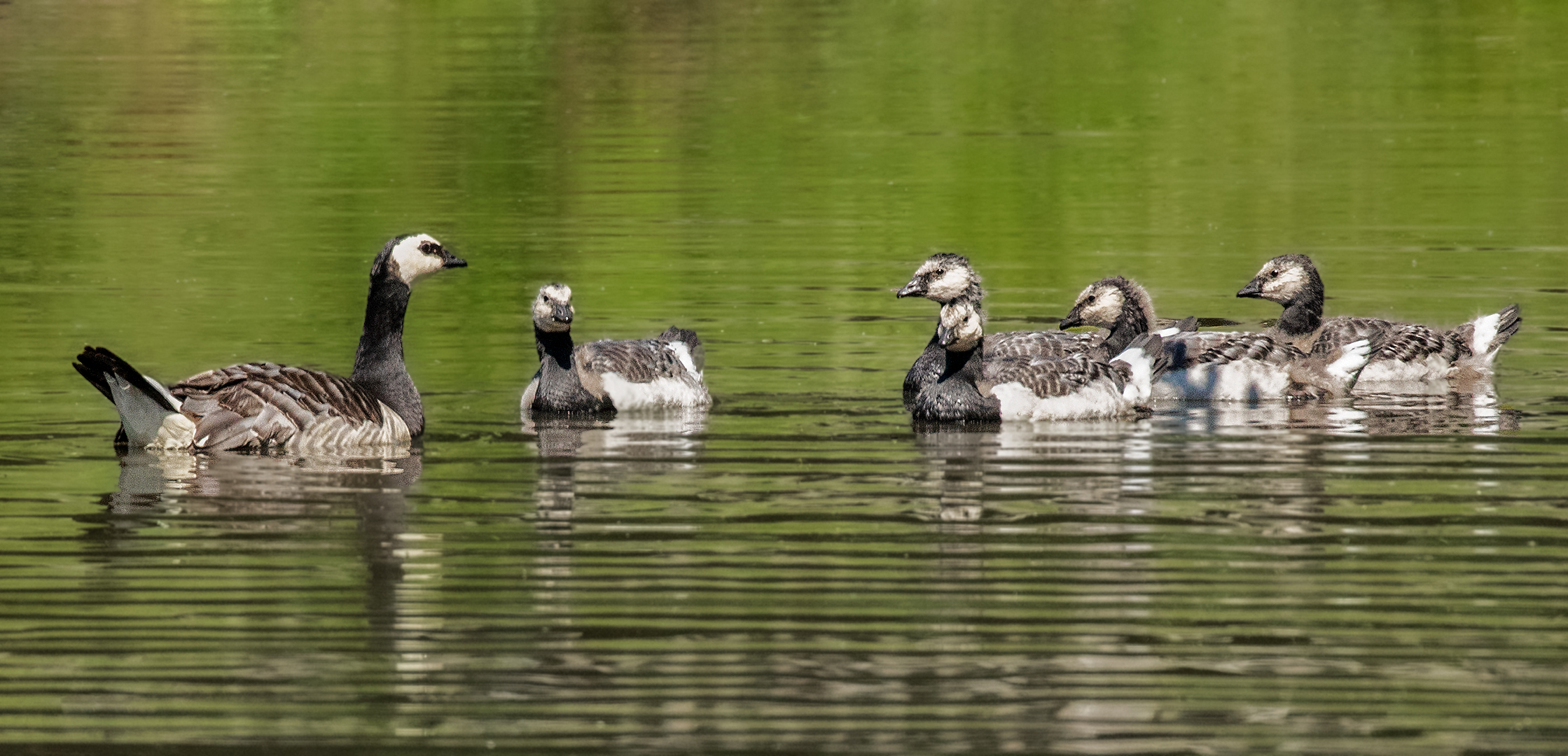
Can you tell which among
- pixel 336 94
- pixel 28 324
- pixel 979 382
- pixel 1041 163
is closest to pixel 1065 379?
pixel 979 382

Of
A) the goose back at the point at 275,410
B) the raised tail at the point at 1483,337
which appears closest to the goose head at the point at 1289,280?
the raised tail at the point at 1483,337

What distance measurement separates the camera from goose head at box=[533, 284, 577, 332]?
1959cm

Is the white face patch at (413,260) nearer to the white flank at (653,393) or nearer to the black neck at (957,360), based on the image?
the white flank at (653,393)

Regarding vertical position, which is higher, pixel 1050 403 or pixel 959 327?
pixel 959 327

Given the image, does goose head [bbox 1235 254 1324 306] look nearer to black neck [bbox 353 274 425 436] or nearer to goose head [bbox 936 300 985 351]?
goose head [bbox 936 300 985 351]

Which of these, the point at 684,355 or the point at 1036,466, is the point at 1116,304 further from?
the point at 1036,466

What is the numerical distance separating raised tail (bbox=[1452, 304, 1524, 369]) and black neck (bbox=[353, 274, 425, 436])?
9796mm

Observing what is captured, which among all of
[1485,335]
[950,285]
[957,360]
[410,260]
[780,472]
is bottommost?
[780,472]

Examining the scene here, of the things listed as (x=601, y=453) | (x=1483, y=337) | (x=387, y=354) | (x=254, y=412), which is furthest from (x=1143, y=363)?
(x=254, y=412)

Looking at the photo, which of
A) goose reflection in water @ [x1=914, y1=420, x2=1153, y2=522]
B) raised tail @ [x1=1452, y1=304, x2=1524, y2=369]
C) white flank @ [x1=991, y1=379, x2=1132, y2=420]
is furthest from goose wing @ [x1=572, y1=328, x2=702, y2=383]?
raised tail @ [x1=1452, y1=304, x2=1524, y2=369]

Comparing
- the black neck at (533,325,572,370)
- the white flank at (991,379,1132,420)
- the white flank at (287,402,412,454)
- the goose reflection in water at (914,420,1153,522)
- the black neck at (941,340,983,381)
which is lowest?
the goose reflection in water at (914,420,1153,522)

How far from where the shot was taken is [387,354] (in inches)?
729

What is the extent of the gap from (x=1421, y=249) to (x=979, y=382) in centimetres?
1275

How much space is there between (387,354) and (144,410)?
2.20 meters
